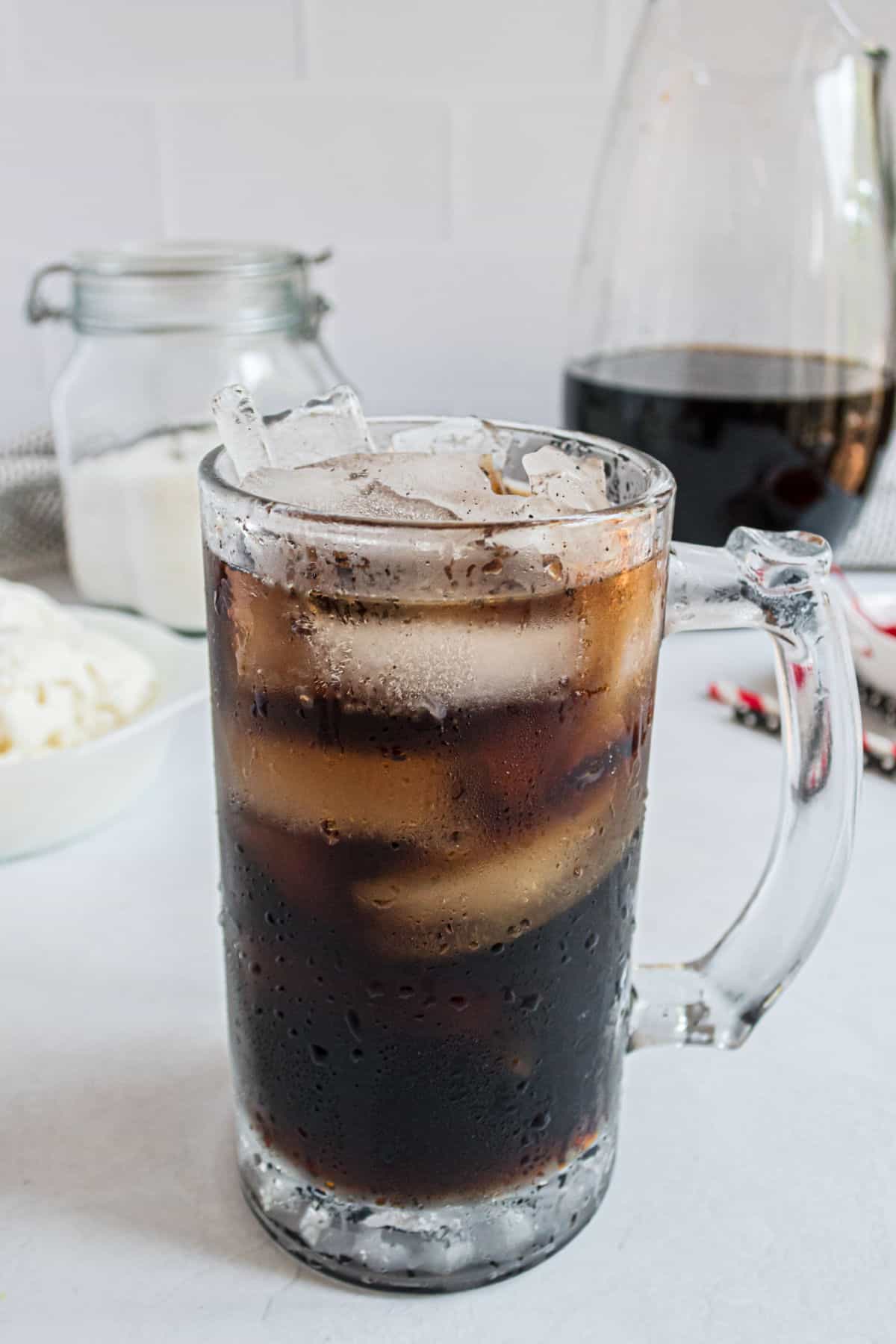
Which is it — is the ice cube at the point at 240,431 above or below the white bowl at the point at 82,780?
above

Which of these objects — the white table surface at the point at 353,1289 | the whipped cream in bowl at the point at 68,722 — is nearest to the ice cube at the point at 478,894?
the white table surface at the point at 353,1289

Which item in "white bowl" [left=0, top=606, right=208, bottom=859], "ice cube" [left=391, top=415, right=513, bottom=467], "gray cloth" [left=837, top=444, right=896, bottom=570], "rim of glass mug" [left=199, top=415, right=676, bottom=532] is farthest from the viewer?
"gray cloth" [left=837, top=444, right=896, bottom=570]

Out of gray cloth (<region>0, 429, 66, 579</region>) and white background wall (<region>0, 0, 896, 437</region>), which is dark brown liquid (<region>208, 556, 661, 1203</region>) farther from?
white background wall (<region>0, 0, 896, 437</region>)

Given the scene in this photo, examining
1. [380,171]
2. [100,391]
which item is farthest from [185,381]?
[380,171]

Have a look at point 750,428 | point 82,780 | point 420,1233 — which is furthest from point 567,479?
point 750,428

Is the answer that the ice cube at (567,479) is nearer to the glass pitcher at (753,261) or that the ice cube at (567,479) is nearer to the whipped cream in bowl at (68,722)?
the whipped cream in bowl at (68,722)

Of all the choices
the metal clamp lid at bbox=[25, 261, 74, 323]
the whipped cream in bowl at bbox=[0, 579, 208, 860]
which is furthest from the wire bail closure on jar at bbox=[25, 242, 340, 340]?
the whipped cream in bowl at bbox=[0, 579, 208, 860]

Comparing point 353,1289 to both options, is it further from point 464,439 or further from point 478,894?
point 464,439
